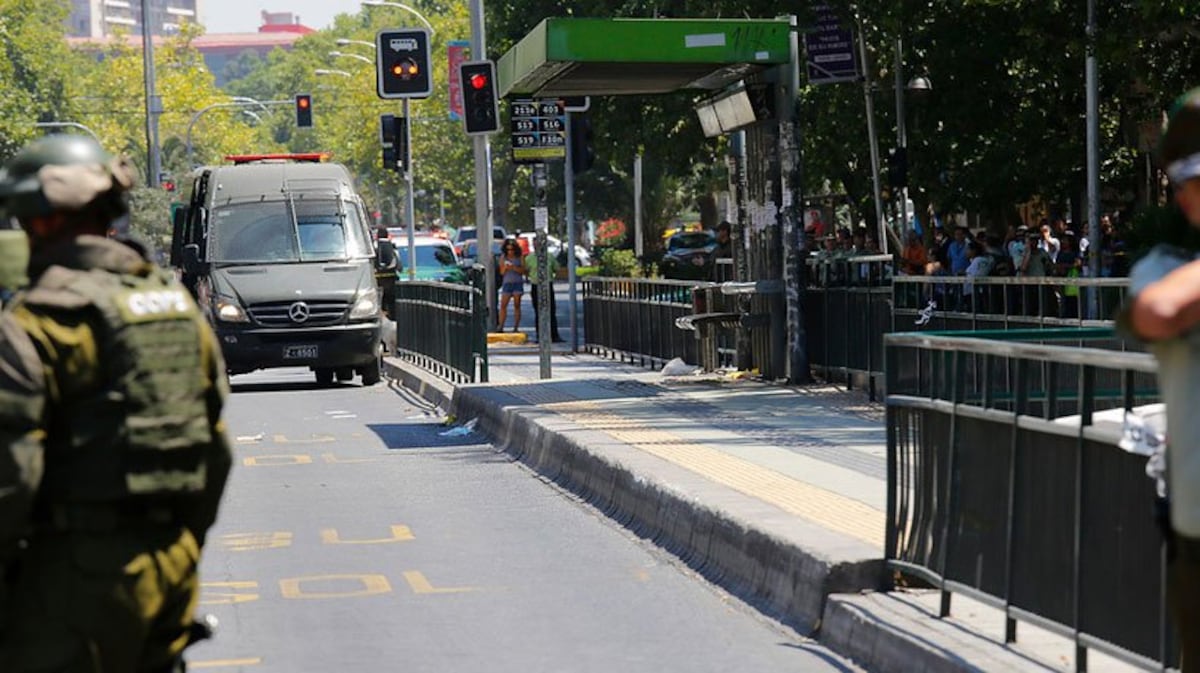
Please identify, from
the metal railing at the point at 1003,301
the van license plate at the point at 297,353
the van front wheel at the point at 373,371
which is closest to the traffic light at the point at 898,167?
the van front wheel at the point at 373,371

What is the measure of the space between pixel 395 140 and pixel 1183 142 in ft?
124

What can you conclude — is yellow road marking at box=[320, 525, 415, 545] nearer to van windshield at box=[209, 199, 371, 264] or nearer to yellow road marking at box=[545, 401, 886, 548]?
yellow road marking at box=[545, 401, 886, 548]

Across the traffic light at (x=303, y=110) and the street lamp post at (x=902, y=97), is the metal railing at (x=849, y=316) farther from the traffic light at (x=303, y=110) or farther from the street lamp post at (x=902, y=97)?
the traffic light at (x=303, y=110)

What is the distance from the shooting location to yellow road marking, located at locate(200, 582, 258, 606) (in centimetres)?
1066

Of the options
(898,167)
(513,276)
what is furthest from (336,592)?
(513,276)

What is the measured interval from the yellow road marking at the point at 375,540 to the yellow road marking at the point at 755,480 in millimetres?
1641

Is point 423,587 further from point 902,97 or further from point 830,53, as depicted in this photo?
point 902,97

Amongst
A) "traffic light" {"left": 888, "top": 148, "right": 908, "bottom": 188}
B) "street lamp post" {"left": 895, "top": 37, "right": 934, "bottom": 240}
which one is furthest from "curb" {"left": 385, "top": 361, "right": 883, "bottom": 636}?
"street lamp post" {"left": 895, "top": 37, "right": 934, "bottom": 240}

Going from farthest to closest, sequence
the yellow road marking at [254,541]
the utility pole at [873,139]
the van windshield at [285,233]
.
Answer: the utility pole at [873,139] < the van windshield at [285,233] < the yellow road marking at [254,541]

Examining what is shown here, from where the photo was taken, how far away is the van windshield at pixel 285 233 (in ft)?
89.7

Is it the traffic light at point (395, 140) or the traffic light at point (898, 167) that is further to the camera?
the traffic light at point (395, 140)

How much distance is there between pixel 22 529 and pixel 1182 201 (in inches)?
97.3

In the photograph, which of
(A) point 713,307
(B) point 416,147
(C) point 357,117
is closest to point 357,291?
(A) point 713,307

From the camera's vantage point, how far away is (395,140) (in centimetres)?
4244
